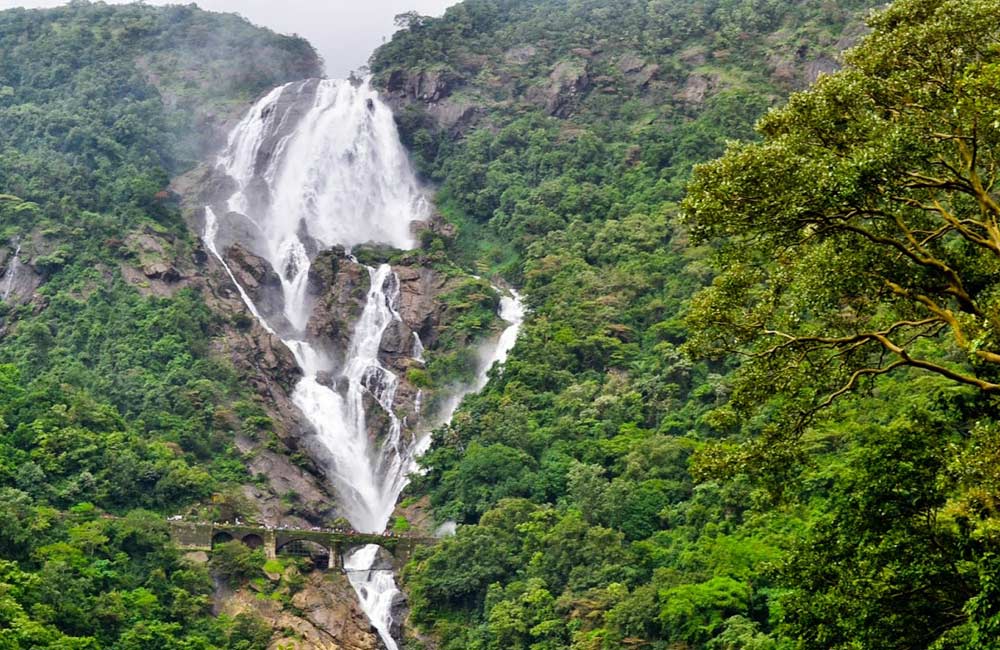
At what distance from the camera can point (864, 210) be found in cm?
1361

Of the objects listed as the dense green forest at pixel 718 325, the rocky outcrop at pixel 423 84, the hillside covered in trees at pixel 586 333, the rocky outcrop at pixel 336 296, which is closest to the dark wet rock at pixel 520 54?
the hillside covered in trees at pixel 586 333

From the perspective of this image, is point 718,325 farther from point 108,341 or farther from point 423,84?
point 423,84

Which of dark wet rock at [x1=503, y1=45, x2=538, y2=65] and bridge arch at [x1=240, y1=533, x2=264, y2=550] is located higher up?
dark wet rock at [x1=503, y1=45, x2=538, y2=65]

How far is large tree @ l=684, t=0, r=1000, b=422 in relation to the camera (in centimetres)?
1346

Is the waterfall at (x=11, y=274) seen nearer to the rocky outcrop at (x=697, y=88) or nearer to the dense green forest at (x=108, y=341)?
the dense green forest at (x=108, y=341)

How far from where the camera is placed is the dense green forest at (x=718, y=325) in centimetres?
1388

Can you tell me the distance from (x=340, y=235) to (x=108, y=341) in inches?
839

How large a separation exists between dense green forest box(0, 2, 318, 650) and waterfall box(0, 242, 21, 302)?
728 millimetres

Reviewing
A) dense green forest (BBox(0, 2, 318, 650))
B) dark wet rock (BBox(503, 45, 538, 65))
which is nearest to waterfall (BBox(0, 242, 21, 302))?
dense green forest (BBox(0, 2, 318, 650))

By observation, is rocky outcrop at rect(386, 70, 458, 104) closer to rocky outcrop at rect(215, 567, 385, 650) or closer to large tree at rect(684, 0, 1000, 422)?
rocky outcrop at rect(215, 567, 385, 650)

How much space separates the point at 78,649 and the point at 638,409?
82.4 ft

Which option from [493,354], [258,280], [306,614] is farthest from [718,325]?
[258,280]

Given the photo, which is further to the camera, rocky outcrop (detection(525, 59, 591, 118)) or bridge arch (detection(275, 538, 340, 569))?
rocky outcrop (detection(525, 59, 591, 118))

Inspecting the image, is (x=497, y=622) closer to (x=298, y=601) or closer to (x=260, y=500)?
(x=298, y=601)
